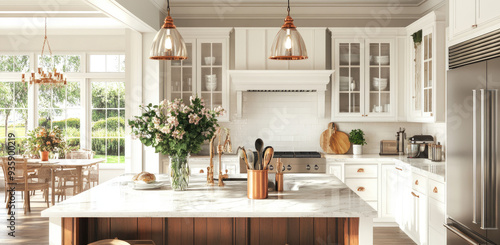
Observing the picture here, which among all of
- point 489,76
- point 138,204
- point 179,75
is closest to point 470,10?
point 489,76

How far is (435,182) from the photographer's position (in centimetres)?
A: 432

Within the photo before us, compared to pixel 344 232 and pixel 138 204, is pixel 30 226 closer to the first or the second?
pixel 138 204

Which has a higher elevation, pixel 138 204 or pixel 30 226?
pixel 138 204

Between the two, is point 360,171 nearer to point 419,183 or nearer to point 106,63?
point 419,183

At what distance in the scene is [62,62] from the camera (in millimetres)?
8633

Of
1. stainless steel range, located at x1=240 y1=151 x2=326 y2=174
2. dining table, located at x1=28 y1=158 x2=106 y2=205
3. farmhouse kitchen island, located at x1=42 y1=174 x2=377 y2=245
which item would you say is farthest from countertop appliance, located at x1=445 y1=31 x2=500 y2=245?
dining table, located at x1=28 y1=158 x2=106 y2=205

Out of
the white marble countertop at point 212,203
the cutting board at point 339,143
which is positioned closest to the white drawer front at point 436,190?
the white marble countertop at point 212,203

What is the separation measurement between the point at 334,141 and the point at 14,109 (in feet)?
20.4

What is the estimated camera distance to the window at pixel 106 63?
8.60m

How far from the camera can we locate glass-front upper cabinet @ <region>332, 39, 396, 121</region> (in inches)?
240

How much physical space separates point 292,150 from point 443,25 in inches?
99.7

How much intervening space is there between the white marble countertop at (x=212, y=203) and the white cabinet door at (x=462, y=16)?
1562mm

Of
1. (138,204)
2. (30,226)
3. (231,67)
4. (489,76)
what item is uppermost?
(231,67)

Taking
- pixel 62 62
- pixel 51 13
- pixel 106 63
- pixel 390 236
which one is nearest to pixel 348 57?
pixel 390 236
